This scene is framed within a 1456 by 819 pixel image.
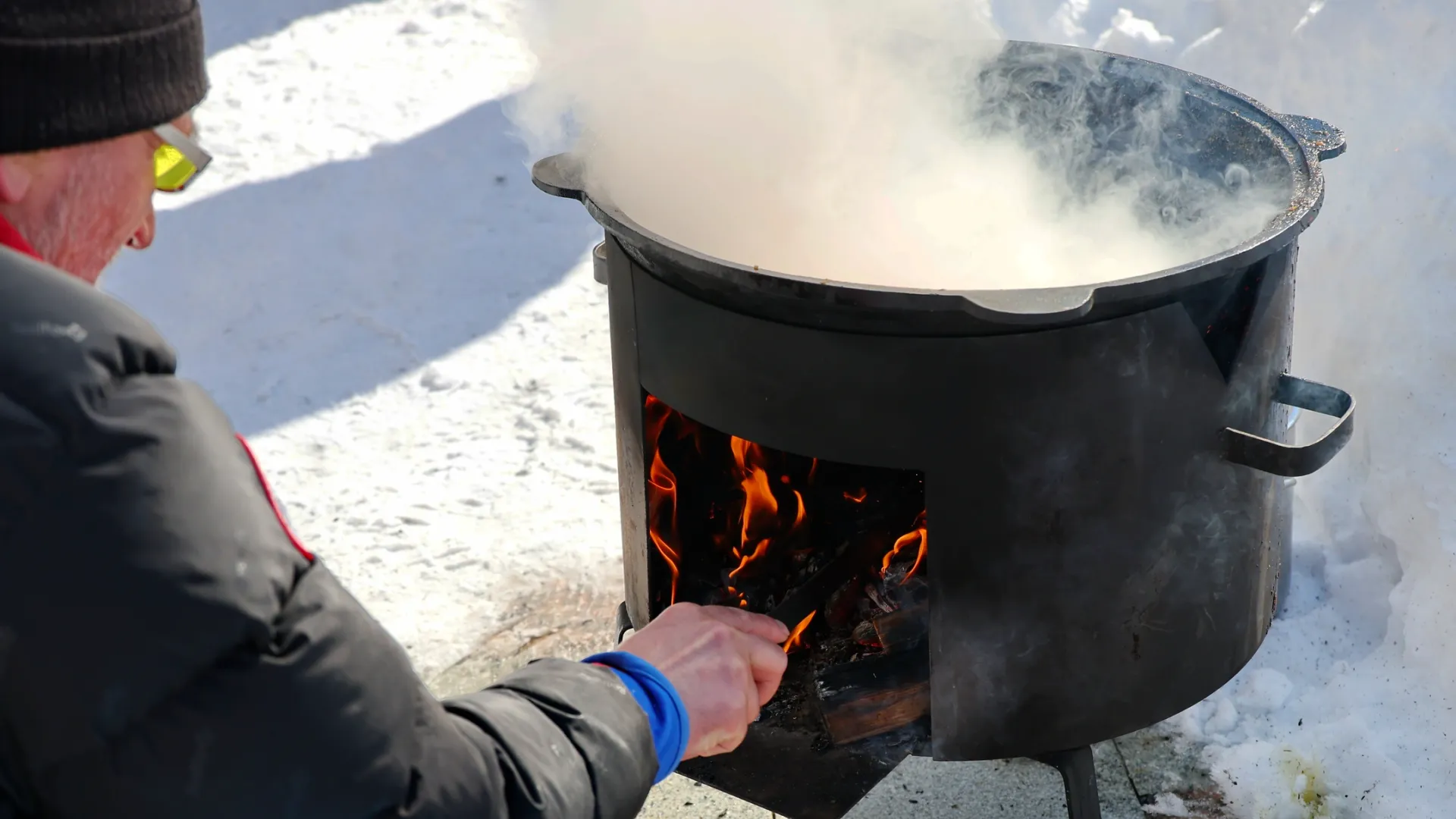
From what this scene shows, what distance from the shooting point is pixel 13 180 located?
120cm

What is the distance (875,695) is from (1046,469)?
0.61 metres

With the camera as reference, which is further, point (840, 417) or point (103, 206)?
point (840, 417)

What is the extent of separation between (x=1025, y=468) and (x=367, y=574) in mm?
2331

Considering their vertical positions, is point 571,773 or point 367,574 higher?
point 571,773

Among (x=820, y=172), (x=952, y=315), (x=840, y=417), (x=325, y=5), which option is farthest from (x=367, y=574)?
(x=325, y=5)

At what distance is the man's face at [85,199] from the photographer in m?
1.23

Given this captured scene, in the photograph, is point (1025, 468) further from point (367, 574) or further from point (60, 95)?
point (367, 574)

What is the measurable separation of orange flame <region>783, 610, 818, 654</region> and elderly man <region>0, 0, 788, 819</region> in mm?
1207

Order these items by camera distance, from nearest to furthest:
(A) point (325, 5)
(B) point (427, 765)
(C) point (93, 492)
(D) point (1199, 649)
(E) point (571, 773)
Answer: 1. (C) point (93, 492)
2. (B) point (427, 765)
3. (E) point (571, 773)
4. (D) point (1199, 649)
5. (A) point (325, 5)

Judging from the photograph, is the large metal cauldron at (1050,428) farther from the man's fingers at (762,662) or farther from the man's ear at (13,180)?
the man's ear at (13,180)

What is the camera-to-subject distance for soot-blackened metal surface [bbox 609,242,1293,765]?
197cm

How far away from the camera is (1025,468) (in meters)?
2.00

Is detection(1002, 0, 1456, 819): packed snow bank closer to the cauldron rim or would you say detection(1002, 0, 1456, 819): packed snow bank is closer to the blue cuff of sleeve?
the cauldron rim

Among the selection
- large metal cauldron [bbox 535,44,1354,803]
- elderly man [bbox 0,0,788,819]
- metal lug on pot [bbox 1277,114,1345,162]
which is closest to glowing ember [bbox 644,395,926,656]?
large metal cauldron [bbox 535,44,1354,803]
